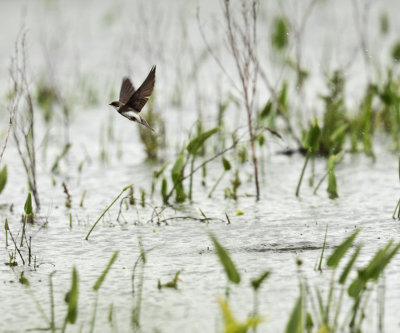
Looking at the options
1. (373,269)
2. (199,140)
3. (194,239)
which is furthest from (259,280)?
(199,140)

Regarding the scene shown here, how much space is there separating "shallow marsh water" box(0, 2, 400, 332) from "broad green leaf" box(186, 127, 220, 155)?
192mm

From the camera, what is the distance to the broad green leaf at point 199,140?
7.10 feet

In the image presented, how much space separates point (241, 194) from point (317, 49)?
9.76ft

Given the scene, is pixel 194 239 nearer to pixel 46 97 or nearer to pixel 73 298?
pixel 73 298

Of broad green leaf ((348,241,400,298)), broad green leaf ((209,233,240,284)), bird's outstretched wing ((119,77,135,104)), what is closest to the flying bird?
bird's outstretched wing ((119,77,135,104))

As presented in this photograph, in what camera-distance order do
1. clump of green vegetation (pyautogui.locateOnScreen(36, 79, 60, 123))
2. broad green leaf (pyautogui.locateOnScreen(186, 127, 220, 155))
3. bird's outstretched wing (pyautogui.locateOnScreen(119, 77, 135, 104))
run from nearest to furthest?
bird's outstretched wing (pyautogui.locateOnScreen(119, 77, 135, 104)), broad green leaf (pyautogui.locateOnScreen(186, 127, 220, 155)), clump of green vegetation (pyautogui.locateOnScreen(36, 79, 60, 123))

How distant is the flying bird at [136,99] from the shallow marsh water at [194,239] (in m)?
0.36

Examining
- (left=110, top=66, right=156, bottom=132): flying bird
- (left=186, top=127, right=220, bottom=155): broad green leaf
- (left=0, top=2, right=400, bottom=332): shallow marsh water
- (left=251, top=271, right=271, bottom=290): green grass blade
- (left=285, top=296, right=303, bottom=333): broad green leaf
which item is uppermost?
(left=110, top=66, right=156, bottom=132): flying bird

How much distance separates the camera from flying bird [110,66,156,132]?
1.30 metres

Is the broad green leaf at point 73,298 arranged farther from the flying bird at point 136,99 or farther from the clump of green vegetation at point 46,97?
the clump of green vegetation at point 46,97

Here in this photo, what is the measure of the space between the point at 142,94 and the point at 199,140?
899 mm

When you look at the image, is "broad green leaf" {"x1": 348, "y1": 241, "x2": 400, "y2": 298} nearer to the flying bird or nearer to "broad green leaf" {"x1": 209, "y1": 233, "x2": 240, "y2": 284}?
"broad green leaf" {"x1": 209, "y1": 233, "x2": 240, "y2": 284}

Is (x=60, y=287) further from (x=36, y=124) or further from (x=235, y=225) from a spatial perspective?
(x=36, y=124)

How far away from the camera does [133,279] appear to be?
1.38 meters
